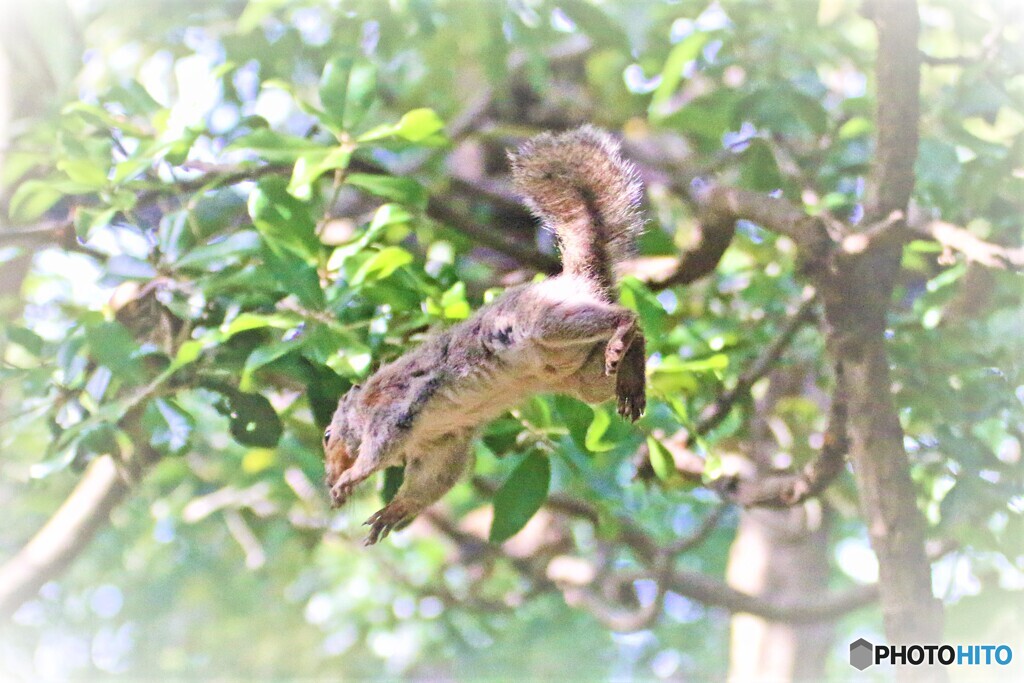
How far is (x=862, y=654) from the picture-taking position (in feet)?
6.17

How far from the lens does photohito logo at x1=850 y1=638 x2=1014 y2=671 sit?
1532mm

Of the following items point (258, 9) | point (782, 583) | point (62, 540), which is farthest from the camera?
point (782, 583)

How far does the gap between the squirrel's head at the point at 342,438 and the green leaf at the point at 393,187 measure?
0.98 ft

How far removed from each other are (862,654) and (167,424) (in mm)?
1398

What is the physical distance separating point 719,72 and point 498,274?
626 millimetres

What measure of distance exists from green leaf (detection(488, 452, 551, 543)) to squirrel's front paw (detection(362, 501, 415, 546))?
129 mm

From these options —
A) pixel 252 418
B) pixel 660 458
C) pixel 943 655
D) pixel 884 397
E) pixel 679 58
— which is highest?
pixel 679 58

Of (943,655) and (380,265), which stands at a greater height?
(380,265)

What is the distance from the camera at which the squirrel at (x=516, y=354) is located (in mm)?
1154

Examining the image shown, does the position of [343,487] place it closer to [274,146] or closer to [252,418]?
[252,418]

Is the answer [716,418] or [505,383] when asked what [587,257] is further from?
[716,418]

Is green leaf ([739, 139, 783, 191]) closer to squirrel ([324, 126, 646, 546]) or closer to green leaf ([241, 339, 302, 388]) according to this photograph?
squirrel ([324, 126, 646, 546])

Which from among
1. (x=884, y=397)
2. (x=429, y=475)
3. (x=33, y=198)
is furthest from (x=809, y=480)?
(x=33, y=198)

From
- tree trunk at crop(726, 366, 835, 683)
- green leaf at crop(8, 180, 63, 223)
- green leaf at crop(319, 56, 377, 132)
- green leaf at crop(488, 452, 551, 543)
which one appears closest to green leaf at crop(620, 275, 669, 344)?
green leaf at crop(488, 452, 551, 543)
